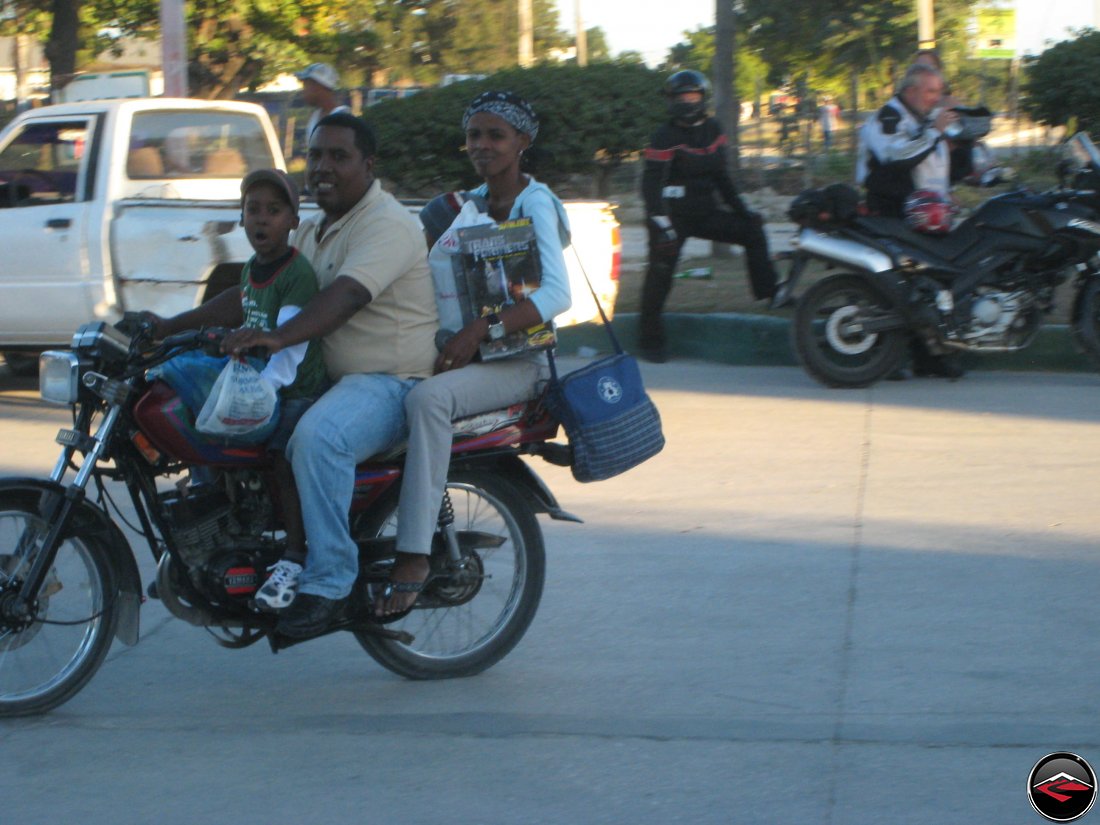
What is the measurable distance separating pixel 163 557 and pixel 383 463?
67cm

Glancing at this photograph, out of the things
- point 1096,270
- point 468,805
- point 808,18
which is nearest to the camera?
point 468,805

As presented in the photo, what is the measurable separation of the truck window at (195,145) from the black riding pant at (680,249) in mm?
2660

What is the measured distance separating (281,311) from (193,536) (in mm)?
689

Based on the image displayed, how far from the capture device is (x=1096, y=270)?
8969 millimetres

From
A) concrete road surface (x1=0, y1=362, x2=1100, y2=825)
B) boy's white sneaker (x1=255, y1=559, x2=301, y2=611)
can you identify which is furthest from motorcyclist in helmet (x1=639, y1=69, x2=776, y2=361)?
boy's white sneaker (x1=255, y1=559, x2=301, y2=611)

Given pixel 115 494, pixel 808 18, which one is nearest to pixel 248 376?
pixel 115 494

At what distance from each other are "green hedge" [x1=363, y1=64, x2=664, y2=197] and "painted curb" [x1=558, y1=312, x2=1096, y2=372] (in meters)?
4.23

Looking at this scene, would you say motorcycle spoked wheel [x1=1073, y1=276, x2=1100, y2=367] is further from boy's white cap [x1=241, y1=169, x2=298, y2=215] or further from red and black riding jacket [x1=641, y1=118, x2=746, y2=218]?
boy's white cap [x1=241, y1=169, x2=298, y2=215]

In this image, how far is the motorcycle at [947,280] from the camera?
8.94 m

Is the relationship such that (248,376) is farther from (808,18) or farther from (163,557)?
(808,18)

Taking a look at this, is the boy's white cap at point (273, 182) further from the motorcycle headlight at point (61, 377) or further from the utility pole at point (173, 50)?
the utility pole at point (173, 50)

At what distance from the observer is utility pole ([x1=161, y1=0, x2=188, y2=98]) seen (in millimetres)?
13109

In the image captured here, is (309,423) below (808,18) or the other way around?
below

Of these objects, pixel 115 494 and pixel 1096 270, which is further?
pixel 1096 270
